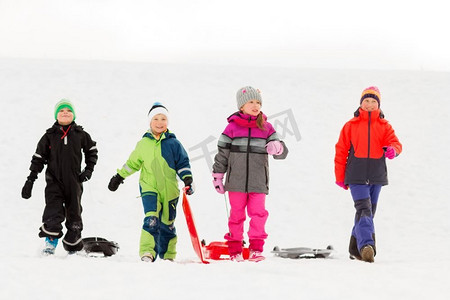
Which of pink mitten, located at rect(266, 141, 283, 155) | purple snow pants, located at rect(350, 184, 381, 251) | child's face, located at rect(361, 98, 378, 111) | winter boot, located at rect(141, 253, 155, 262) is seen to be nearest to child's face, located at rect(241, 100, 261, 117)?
pink mitten, located at rect(266, 141, 283, 155)

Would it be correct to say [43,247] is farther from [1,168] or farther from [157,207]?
[1,168]

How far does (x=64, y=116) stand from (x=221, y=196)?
5022 millimetres

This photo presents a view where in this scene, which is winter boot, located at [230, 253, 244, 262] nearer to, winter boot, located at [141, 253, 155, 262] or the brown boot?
winter boot, located at [141, 253, 155, 262]

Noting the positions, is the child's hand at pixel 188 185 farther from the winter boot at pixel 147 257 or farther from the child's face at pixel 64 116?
the child's face at pixel 64 116

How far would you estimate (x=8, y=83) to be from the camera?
636 inches

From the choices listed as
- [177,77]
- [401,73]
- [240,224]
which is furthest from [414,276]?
[401,73]

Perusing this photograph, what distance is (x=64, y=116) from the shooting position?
704 cm

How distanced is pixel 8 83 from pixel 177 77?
441 centimetres

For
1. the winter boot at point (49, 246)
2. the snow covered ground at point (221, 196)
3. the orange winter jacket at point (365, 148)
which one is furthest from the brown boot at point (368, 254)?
the winter boot at point (49, 246)

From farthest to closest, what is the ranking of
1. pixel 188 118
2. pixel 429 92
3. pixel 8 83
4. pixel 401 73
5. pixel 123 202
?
pixel 401 73 → pixel 429 92 → pixel 8 83 → pixel 188 118 → pixel 123 202

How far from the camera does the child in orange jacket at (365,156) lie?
22.7 ft

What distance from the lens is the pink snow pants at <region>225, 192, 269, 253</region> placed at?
6680 millimetres

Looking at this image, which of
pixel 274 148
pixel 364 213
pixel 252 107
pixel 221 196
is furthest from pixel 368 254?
pixel 221 196

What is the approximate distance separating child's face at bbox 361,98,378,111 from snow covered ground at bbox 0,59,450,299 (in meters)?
1.70
